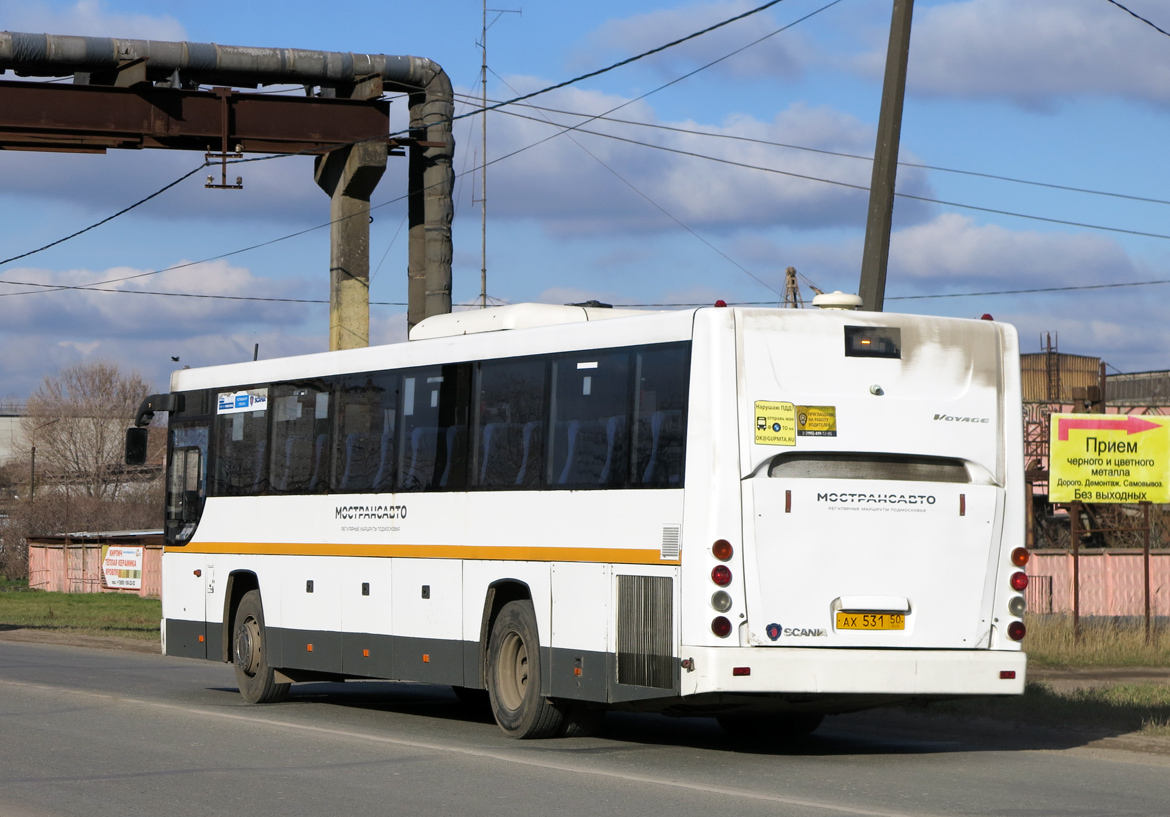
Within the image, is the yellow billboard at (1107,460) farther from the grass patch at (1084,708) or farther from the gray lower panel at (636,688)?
the gray lower panel at (636,688)

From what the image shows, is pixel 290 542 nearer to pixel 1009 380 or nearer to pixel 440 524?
pixel 440 524

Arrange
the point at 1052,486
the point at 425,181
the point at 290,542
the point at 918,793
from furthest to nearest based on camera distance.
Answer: the point at 425,181, the point at 1052,486, the point at 290,542, the point at 918,793

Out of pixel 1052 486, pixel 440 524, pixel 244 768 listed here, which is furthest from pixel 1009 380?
pixel 1052 486

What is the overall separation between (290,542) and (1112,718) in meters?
7.78

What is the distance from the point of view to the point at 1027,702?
47.1 ft

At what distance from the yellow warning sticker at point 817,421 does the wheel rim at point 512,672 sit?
3.10 m

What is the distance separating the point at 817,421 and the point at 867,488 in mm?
587

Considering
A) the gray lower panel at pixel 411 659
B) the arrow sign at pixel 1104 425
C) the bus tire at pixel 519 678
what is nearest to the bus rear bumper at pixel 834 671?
the gray lower panel at pixel 411 659

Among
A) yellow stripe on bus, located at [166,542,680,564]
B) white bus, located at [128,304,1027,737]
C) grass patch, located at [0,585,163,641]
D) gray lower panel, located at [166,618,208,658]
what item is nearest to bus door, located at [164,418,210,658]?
gray lower panel, located at [166,618,208,658]

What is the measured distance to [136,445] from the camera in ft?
58.0

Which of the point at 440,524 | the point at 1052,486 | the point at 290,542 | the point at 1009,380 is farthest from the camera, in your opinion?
the point at 1052,486

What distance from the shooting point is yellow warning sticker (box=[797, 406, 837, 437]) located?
1125cm

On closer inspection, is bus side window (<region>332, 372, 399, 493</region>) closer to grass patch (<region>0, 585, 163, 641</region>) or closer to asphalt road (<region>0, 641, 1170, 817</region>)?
asphalt road (<region>0, 641, 1170, 817</region>)

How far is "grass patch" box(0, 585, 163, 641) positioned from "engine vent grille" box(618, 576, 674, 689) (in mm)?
16811
